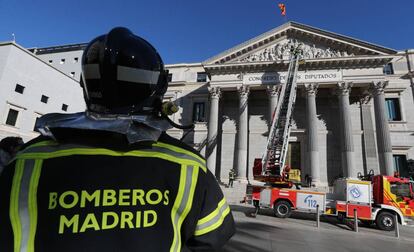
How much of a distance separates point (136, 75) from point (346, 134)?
2306 cm

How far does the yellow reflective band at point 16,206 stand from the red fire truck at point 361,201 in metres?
12.6

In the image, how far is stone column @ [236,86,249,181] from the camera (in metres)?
22.4

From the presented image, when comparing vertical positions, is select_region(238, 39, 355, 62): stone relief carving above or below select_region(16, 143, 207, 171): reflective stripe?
above

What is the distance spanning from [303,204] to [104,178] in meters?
13.1

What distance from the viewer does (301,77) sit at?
23.1 metres

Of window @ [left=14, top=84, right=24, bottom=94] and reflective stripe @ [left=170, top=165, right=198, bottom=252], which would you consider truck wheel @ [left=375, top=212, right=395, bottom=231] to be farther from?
window @ [left=14, top=84, right=24, bottom=94]

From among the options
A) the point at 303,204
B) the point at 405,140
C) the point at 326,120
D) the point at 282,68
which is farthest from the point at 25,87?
the point at 405,140

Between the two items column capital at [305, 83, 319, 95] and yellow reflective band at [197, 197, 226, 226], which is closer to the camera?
yellow reflective band at [197, 197, 226, 226]

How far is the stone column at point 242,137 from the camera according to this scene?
2238cm

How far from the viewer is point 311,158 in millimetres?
21094

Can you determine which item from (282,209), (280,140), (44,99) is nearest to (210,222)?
(282,209)

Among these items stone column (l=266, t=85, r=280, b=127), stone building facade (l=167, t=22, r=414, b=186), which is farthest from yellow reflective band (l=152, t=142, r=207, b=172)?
stone column (l=266, t=85, r=280, b=127)

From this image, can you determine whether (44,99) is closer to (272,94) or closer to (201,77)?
(201,77)

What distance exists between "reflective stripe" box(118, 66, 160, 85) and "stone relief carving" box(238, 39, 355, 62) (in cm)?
2456
